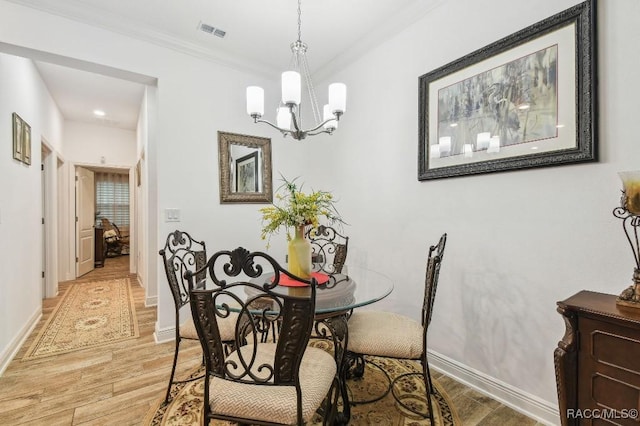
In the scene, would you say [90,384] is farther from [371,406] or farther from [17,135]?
[17,135]

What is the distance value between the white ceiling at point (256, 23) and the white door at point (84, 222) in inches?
113

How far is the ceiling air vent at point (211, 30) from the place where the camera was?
2.67 meters

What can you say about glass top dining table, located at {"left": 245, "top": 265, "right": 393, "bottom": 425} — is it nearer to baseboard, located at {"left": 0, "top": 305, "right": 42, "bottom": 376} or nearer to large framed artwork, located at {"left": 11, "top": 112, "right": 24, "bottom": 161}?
baseboard, located at {"left": 0, "top": 305, "right": 42, "bottom": 376}

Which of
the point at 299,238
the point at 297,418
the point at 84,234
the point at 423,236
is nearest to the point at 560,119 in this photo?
the point at 423,236

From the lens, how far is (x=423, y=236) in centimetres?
243

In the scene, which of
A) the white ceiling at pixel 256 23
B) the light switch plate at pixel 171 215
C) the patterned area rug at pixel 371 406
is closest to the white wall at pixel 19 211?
the white ceiling at pixel 256 23

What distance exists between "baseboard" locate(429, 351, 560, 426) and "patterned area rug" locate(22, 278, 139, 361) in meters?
2.83

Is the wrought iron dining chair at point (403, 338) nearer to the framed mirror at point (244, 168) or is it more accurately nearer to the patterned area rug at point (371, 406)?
the patterned area rug at point (371, 406)

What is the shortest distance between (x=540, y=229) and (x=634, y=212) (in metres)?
0.51

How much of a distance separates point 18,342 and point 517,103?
→ 14.3ft

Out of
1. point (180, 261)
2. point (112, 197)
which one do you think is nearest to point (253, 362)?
point (180, 261)

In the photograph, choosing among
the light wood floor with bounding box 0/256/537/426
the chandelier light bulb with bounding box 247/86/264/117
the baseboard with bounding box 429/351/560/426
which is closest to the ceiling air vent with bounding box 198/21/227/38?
the chandelier light bulb with bounding box 247/86/264/117

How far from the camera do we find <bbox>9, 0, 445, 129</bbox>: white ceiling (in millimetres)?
2383

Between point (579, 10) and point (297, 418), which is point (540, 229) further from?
point (297, 418)
